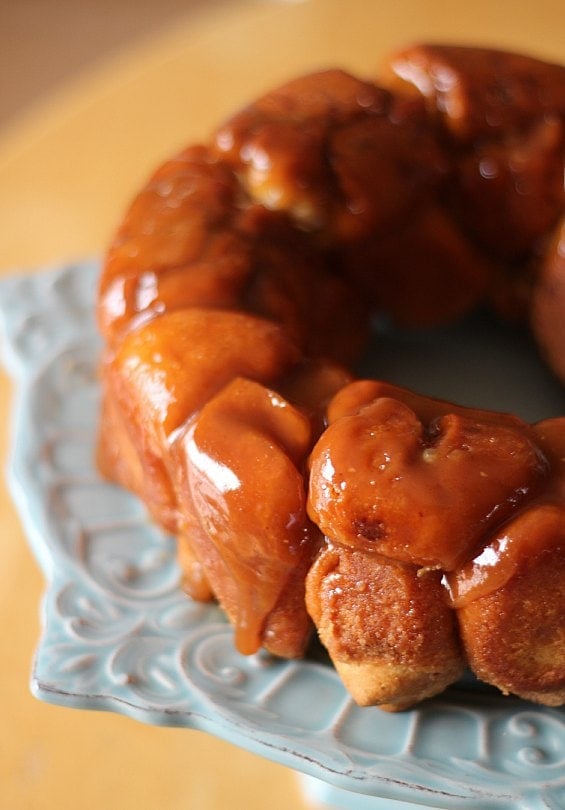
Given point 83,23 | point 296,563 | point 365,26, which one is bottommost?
point 83,23

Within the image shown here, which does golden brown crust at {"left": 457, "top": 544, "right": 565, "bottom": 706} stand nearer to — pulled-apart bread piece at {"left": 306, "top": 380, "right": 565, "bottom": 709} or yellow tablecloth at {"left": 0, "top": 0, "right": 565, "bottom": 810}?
pulled-apart bread piece at {"left": 306, "top": 380, "right": 565, "bottom": 709}

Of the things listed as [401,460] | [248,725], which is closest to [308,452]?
[401,460]

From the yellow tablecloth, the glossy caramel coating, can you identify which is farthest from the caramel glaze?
the yellow tablecloth

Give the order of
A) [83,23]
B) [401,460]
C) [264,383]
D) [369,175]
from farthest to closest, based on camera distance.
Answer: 1. [83,23]
2. [369,175]
3. [264,383]
4. [401,460]

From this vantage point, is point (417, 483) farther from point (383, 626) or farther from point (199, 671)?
point (199, 671)

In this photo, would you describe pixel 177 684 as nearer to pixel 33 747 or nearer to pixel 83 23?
pixel 33 747

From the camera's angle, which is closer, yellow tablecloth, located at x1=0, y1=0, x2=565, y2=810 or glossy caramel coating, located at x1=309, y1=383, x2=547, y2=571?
glossy caramel coating, located at x1=309, y1=383, x2=547, y2=571
